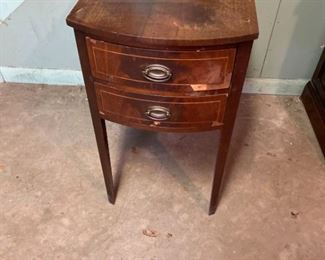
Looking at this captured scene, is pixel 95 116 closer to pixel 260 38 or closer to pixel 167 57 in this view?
pixel 167 57

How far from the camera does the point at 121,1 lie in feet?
2.65

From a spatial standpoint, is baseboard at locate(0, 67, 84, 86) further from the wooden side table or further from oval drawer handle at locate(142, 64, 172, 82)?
oval drawer handle at locate(142, 64, 172, 82)

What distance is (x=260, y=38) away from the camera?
145 cm

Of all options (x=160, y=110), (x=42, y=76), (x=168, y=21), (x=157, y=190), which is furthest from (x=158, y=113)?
(x=42, y=76)

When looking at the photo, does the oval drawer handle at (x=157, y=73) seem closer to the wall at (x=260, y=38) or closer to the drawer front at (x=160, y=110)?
the drawer front at (x=160, y=110)

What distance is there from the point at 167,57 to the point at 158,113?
0.54 ft

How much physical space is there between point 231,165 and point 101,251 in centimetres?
59

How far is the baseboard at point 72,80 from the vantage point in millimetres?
1605

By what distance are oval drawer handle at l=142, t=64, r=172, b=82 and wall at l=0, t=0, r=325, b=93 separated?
A: 2.55ft

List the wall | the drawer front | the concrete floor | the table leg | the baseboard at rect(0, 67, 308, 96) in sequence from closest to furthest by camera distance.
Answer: the drawer front
the table leg
the concrete floor
the wall
the baseboard at rect(0, 67, 308, 96)

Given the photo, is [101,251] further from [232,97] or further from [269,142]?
[269,142]

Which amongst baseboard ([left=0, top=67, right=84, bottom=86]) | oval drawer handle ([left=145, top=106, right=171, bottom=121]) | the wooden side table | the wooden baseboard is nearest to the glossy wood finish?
the wooden baseboard

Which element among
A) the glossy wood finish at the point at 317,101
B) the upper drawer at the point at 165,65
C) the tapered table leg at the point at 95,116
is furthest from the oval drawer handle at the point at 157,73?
the glossy wood finish at the point at 317,101

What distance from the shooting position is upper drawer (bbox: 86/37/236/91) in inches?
28.6
